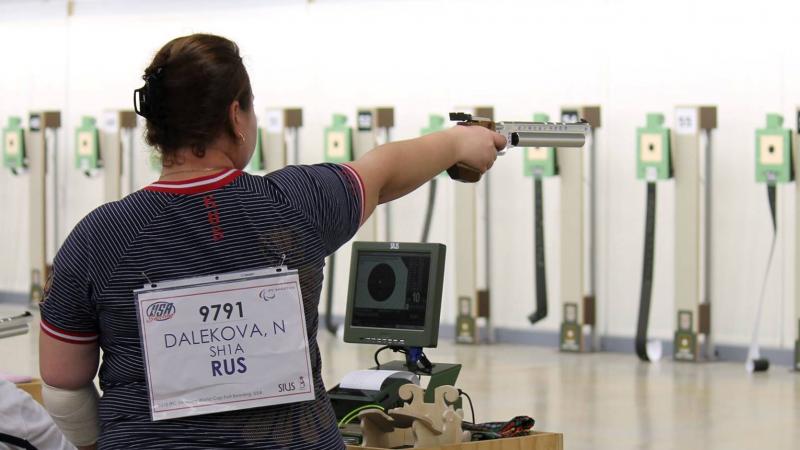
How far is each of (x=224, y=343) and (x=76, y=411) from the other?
26cm

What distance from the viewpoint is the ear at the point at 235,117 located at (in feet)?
5.78

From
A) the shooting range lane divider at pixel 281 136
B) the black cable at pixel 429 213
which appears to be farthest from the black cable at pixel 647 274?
the shooting range lane divider at pixel 281 136

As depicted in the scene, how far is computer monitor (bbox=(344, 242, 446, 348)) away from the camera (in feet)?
10.9

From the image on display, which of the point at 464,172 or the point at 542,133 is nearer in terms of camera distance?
the point at 464,172

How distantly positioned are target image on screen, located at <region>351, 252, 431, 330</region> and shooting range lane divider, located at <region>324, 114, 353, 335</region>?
4.87m

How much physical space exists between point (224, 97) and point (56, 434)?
794mm

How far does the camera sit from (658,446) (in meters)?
5.00

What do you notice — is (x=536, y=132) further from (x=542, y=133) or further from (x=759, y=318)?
(x=759, y=318)

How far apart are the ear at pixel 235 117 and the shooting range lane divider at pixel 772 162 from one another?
220 inches

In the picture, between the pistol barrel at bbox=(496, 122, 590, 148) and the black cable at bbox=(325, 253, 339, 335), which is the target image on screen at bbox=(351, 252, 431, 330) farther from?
the black cable at bbox=(325, 253, 339, 335)

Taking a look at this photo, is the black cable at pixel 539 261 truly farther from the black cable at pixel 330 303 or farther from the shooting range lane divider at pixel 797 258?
the shooting range lane divider at pixel 797 258

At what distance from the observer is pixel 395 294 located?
3389 millimetres

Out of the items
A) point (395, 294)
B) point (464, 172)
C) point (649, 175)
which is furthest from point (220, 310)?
point (649, 175)

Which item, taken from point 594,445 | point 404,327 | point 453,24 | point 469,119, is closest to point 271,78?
point 453,24
